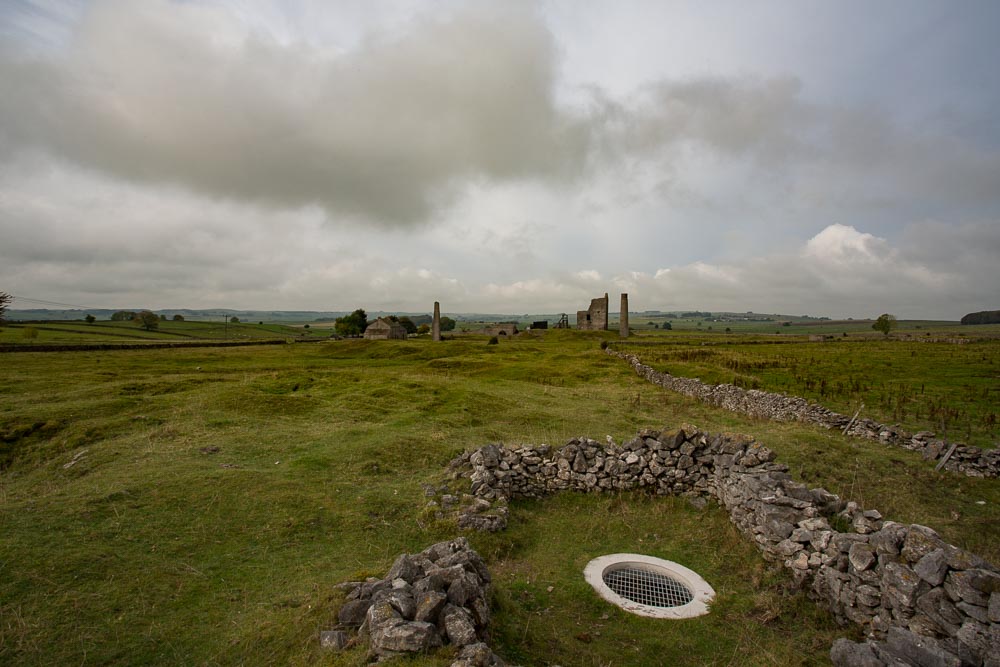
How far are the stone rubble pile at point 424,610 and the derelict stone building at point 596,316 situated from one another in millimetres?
69805

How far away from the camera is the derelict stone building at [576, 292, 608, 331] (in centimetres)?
7444

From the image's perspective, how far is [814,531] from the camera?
301 inches

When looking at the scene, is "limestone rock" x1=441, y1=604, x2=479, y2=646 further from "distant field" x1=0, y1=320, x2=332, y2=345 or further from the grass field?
"distant field" x1=0, y1=320, x2=332, y2=345

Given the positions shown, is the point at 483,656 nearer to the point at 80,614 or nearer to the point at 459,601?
the point at 459,601

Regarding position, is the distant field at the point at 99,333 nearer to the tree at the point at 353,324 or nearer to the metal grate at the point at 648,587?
the tree at the point at 353,324

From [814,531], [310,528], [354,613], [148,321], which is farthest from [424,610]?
[148,321]

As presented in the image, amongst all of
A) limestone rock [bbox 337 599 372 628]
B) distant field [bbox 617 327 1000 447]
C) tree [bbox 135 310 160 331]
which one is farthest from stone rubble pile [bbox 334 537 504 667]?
tree [bbox 135 310 160 331]

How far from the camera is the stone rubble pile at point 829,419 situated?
488 inches

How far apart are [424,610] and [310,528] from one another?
4.91 metres

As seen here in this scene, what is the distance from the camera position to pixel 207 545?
27.0 ft

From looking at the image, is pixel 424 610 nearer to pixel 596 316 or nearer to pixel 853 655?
pixel 853 655

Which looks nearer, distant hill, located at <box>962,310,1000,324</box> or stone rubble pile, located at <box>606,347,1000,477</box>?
stone rubble pile, located at <box>606,347,1000,477</box>

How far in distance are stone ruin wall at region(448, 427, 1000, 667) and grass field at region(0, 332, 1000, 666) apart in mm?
444

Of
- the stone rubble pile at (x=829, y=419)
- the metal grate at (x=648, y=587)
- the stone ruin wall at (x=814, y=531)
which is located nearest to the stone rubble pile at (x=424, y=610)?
the metal grate at (x=648, y=587)
